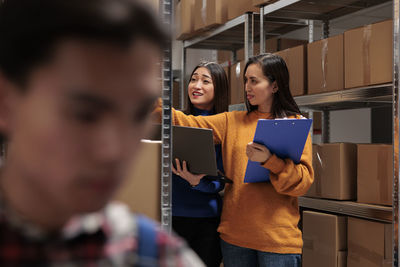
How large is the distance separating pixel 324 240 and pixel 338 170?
355mm

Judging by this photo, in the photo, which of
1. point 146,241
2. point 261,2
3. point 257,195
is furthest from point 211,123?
point 146,241

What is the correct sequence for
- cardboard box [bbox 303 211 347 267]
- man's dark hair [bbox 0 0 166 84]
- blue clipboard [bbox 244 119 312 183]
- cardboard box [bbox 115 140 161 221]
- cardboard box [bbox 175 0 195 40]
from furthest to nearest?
cardboard box [bbox 175 0 195 40], cardboard box [bbox 303 211 347 267], blue clipboard [bbox 244 119 312 183], cardboard box [bbox 115 140 161 221], man's dark hair [bbox 0 0 166 84]

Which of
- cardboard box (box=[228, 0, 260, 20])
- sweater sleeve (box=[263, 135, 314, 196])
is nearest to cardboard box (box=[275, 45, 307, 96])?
cardboard box (box=[228, 0, 260, 20])

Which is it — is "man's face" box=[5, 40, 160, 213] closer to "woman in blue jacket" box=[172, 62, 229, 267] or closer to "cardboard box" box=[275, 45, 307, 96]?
"woman in blue jacket" box=[172, 62, 229, 267]

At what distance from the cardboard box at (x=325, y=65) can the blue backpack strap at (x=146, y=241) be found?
7.12ft

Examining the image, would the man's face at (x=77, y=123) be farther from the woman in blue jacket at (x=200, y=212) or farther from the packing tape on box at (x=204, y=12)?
the packing tape on box at (x=204, y=12)

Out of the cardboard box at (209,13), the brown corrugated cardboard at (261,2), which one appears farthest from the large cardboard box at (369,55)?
the cardboard box at (209,13)

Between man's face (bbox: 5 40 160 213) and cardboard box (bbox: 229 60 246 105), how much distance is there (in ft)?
8.95

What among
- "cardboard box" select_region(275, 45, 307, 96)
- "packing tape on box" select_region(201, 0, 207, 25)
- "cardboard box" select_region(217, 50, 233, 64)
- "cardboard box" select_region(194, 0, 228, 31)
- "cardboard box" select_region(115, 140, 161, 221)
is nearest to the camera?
"cardboard box" select_region(115, 140, 161, 221)

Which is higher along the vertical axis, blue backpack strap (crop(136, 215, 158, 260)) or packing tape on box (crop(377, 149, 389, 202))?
blue backpack strap (crop(136, 215, 158, 260))

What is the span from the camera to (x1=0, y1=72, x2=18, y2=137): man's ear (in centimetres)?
34

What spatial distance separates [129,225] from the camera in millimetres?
383

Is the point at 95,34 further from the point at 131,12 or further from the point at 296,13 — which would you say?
the point at 296,13

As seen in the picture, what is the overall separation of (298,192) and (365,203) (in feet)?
2.24
